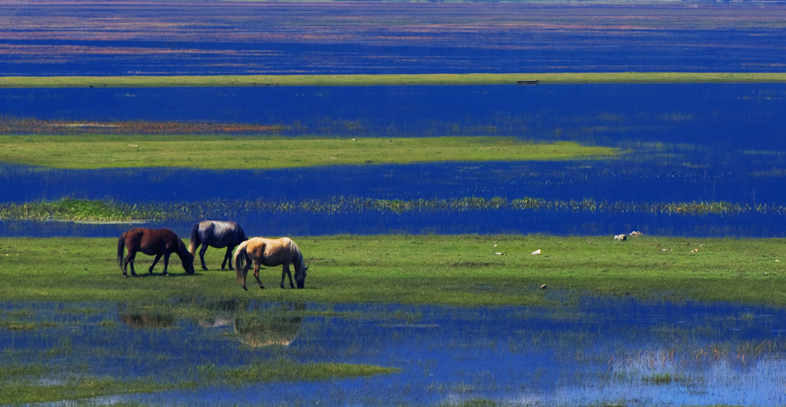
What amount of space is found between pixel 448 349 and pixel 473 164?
31.0 meters

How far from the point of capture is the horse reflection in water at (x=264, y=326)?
836 inches

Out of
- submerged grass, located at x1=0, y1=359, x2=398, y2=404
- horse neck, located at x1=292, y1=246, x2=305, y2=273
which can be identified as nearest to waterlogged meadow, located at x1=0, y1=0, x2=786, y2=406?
submerged grass, located at x1=0, y1=359, x2=398, y2=404

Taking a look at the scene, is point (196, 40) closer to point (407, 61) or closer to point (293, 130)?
point (407, 61)

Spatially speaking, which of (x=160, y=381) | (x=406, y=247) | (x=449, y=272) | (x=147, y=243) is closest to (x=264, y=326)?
(x=160, y=381)

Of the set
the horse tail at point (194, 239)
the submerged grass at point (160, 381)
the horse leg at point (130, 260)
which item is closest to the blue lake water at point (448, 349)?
the submerged grass at point (160, 381)

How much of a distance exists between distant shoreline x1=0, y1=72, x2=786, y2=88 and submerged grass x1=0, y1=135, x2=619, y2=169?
3443cm

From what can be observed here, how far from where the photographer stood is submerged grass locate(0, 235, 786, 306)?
82.3ft

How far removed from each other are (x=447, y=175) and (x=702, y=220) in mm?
12922

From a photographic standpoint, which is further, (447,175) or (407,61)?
(407,61)

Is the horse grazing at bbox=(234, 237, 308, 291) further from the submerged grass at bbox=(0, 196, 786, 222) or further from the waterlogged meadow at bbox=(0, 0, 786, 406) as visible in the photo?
the submerged grass at bbox=(0, 196, 786, 222)

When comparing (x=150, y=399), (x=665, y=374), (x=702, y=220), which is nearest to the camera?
(x=150, y=399)

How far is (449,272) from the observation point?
90.6ft

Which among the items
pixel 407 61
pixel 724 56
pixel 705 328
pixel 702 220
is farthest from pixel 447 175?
pixel 724 56

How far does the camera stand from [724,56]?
5202 inches
